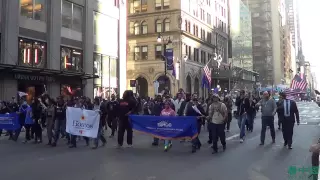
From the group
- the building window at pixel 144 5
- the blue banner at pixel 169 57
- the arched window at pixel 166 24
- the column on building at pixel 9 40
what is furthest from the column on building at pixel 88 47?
the building window at pixel 144 5

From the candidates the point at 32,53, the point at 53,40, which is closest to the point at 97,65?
the point at 53,40

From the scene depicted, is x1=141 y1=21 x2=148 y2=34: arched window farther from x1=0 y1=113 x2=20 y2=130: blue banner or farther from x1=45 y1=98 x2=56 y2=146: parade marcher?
x1=45 y1=98 x2=56 y2=146: parade marcher

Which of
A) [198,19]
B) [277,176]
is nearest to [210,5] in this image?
[198,19]

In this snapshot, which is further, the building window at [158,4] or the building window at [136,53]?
the building window at [136,53]

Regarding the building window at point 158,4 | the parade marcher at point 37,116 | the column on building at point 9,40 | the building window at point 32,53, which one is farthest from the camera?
the building window at point 158,4

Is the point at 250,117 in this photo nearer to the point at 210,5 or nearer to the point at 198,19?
the point at 198,19

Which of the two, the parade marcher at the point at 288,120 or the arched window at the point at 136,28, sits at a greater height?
the arched window at the point at 136,28

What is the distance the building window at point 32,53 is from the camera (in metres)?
25.6

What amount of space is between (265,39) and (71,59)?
107 metres

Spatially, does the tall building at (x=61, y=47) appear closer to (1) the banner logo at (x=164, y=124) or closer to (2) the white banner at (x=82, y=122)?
(2) the white banner at (x=82, y=122)

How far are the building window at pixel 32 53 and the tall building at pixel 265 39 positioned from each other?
10499 cm

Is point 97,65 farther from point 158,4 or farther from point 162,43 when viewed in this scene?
point 158,4

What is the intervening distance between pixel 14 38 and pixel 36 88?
14.0 feet

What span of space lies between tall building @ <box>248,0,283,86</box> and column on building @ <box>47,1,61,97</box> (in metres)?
103
